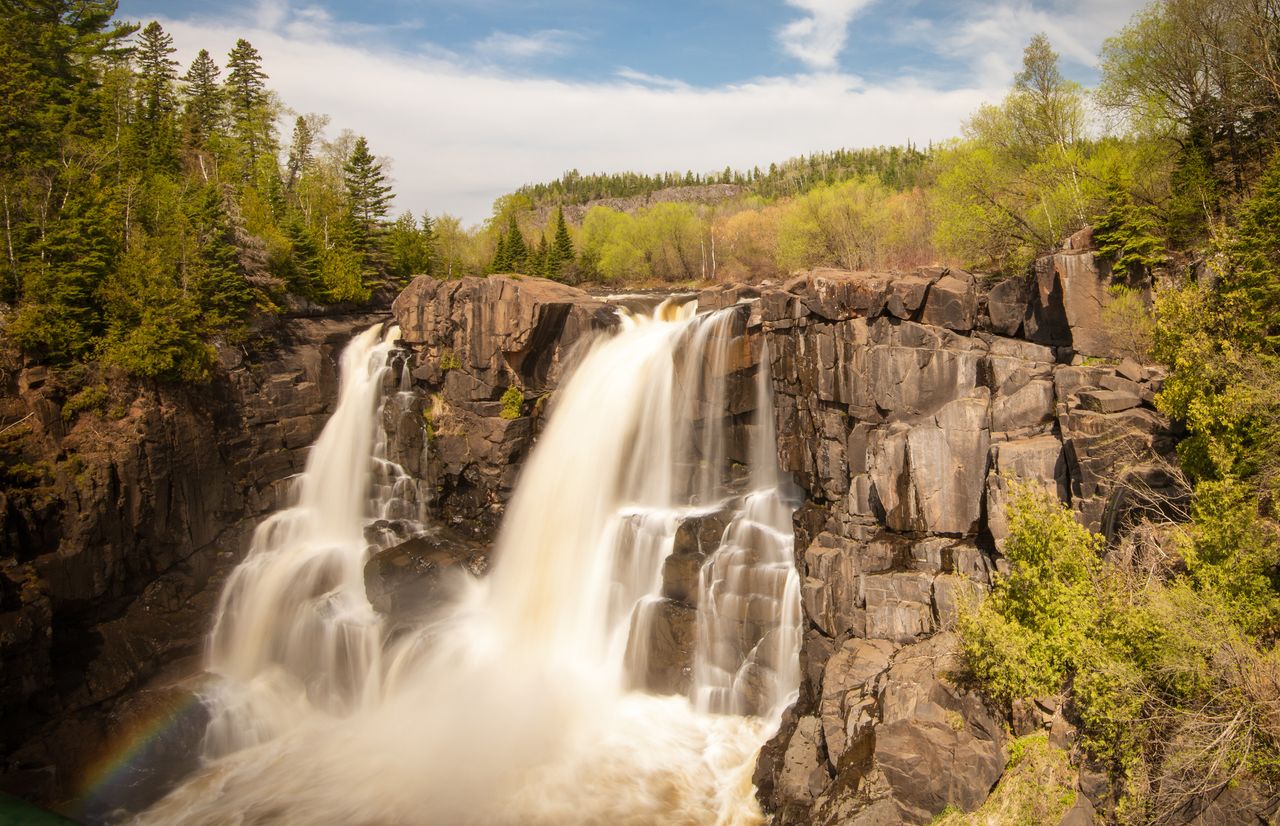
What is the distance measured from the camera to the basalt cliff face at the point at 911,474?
635 inches

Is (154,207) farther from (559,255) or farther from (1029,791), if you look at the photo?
(1029,791)

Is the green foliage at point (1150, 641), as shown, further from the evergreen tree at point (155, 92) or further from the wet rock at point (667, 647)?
the evergreen tree at point (155, 92)

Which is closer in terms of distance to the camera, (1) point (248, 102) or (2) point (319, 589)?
(2) point (319, 589)

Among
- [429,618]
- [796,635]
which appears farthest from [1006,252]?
[429,618]

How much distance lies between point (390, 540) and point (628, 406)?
12.7 m

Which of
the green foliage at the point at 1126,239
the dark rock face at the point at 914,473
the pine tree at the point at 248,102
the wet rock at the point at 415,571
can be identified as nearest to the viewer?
the dark rock face at the point at 914,473

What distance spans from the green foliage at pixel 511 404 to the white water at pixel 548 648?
5.99 feet

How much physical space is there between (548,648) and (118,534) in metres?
18.2

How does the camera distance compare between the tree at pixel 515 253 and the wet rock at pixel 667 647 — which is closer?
the wet rock at pixel 667 647

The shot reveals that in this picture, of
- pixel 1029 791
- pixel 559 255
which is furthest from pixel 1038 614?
pixel 559 255

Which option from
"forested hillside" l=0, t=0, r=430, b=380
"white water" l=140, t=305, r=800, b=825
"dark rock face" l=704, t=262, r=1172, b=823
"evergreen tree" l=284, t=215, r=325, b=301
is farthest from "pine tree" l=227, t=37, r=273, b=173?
"dark rock face" l=704, t=262, r=1172, b=823

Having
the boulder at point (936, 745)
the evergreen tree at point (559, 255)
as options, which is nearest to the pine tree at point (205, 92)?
the evergreen tree at point (559, 255)

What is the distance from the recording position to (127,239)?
31.7m

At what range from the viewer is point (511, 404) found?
32.2m
